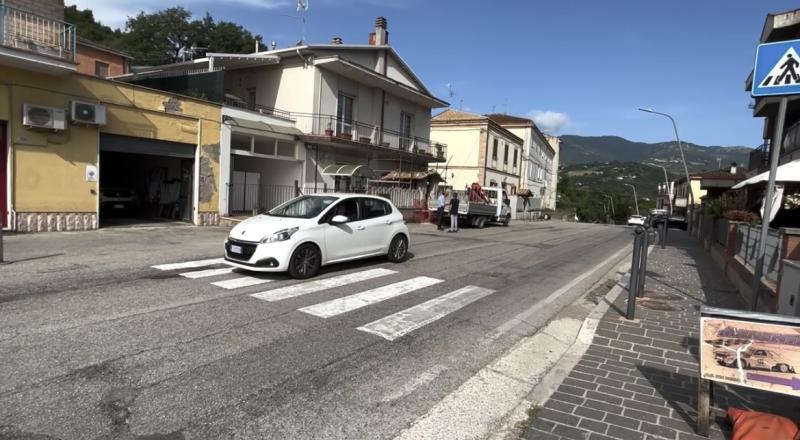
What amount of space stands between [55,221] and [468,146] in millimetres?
32193

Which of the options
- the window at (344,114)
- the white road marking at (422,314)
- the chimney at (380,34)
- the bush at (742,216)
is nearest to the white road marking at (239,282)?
the white road marking at (422,314)

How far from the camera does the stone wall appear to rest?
12977mm

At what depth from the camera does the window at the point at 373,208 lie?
10.2 m

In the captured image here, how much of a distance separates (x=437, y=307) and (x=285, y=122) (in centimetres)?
1641

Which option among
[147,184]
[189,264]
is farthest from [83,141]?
[189,264]

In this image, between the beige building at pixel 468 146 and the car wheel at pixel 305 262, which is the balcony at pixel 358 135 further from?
the car wheel at pixel 305 262

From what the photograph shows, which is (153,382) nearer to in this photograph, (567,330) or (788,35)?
(567,330)

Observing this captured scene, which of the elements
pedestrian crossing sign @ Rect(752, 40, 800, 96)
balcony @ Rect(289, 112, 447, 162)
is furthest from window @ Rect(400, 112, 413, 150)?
pedestrian crossing sign @ Rect(752, 40, 800, 96)

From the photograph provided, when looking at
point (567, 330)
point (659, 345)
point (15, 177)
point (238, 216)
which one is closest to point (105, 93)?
point (15, 177)

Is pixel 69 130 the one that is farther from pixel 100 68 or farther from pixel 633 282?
pixel 100 68

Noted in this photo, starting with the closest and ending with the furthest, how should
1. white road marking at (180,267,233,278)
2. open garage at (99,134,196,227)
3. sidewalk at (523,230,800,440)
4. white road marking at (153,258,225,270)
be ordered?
sidewalk at (523,230,800,440) → white road marking at (180,267,233,278) → white road marking at (153,258,225,270) → open garage at (99,134,196,227)

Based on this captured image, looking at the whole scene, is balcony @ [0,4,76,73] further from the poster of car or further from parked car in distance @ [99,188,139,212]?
the poster of car

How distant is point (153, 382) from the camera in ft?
13.3

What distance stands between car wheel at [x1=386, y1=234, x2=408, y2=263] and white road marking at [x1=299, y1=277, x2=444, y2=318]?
1650mm
